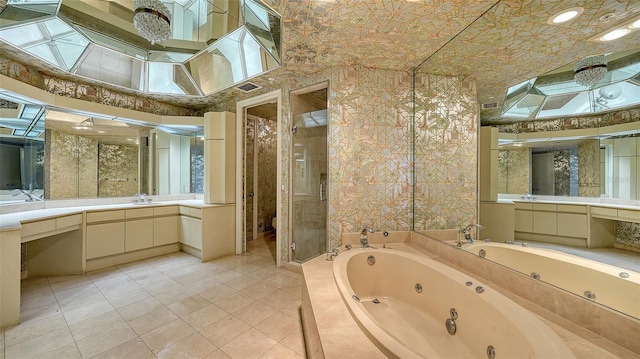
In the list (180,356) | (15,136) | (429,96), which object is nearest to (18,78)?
(15,136)

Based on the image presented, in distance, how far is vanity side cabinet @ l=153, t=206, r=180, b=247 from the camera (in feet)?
10.9

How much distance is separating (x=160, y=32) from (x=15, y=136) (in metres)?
2.14

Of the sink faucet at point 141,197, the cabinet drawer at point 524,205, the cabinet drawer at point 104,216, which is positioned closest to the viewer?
the cabinet drawer at point 524,205

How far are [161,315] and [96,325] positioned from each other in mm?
455

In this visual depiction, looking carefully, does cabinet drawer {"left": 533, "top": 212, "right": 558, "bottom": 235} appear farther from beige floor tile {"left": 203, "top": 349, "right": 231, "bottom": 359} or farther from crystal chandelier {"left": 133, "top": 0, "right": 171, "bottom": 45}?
crystal chandelier {"left": 133, "top": 0, "right": 171, "bottom": 45}

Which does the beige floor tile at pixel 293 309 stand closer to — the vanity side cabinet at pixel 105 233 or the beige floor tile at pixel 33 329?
the beige floor tile at pixel 33 329

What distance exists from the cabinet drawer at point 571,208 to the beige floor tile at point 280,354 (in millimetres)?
1912

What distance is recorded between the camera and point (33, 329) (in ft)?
5.71

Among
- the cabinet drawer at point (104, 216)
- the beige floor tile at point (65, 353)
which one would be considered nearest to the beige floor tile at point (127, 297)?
the beige floor tile at point (65, 353)

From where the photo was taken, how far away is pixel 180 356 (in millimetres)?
1496

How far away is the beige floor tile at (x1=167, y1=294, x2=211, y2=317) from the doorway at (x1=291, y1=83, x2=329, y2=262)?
1152mm

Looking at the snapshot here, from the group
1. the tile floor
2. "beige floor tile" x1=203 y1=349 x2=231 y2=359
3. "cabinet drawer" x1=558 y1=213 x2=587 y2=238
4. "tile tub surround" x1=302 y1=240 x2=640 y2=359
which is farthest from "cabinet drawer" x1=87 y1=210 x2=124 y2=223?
"cabinet drawer" x1=558 y1=213 x2=587 y2=238

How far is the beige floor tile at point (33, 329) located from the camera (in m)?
1.63

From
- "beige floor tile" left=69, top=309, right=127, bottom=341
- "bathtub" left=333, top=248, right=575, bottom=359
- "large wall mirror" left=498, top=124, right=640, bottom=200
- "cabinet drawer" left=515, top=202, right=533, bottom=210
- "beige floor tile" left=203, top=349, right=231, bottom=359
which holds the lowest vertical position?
"beige floor tile" left=203, top=349, right=231, bottom=359
